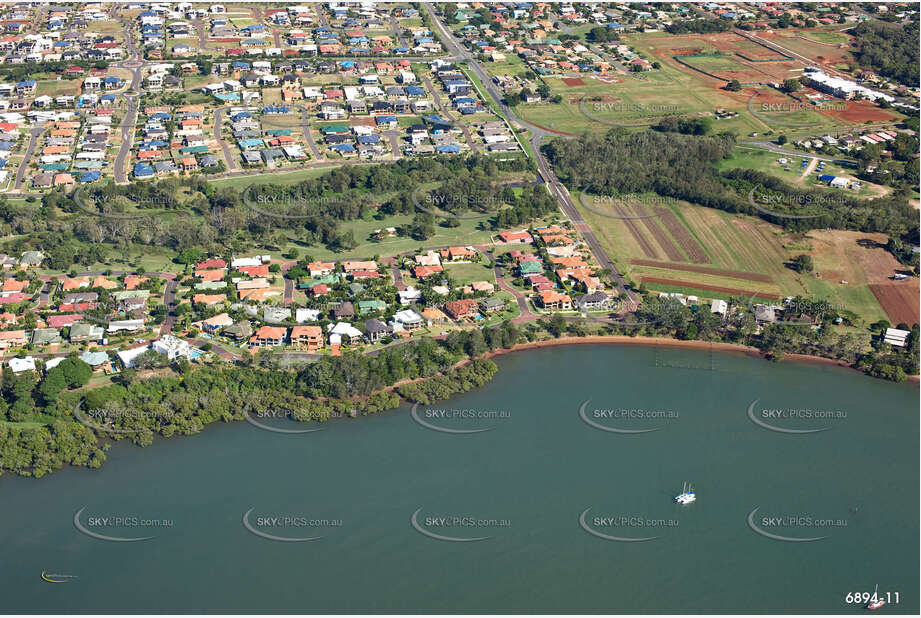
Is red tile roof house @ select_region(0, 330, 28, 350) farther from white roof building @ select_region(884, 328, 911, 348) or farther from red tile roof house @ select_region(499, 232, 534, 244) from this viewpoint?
white roof building @ select_region(884, 328, 911, 348)

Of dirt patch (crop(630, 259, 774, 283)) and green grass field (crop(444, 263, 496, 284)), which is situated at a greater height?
dirt patch (crop(630, 259, 774, 283))

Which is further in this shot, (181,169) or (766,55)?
(766,55)

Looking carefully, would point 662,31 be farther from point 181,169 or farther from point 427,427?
point 427,427

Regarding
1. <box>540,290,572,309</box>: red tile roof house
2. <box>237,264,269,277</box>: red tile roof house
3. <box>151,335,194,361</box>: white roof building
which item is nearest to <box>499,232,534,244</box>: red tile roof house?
<box>540,290,572,309</box>: red tile roof house

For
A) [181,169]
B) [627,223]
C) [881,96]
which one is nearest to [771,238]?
[627,223]

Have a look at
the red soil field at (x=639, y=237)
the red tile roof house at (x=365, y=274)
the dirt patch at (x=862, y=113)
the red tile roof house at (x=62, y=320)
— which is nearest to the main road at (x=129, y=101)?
the red tile roof house at (x=62, y=320)
